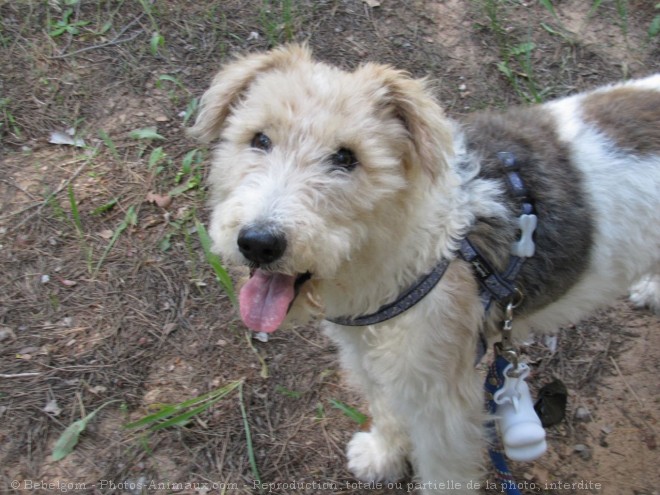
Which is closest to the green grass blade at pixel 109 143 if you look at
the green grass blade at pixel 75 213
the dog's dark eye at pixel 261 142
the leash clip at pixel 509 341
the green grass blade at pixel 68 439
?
the green grass blade at pixel 75 213

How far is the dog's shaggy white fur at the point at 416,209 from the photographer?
202 centimetres

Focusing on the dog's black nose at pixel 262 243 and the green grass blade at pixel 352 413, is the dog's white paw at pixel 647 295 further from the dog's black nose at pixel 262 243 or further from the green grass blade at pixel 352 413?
the dog's black nose at pixel 262 243

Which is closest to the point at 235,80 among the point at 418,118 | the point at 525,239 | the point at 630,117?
the point at 418,118

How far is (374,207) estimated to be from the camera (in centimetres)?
208

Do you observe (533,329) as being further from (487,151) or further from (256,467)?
(256,467)

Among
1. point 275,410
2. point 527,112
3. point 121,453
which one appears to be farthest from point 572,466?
point 121,453

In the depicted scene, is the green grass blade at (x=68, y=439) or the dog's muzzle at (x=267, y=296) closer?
the dog's muzzle at (x=267, y=296)

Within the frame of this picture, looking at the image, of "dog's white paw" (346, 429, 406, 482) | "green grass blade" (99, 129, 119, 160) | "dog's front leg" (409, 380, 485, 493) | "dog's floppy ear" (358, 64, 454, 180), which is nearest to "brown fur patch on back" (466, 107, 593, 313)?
"dog's floppy ear" (358, 64, 454, 180)

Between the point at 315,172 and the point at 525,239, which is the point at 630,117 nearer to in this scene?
the point at 525,239

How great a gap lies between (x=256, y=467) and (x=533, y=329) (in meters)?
1.63

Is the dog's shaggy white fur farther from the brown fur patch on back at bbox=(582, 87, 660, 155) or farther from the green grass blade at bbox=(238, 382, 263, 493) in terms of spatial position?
the green grass blade at bbox=(238, 382, 263, 493)

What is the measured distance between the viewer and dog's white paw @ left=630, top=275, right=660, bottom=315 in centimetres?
368

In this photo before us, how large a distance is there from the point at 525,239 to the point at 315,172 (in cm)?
93

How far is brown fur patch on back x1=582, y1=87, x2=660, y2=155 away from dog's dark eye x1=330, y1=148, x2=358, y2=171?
1.22 m
